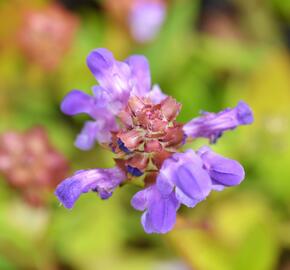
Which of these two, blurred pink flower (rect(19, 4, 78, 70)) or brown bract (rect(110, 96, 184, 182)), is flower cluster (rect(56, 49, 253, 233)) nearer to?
brown bract (rect(110, 96, 184, 182))

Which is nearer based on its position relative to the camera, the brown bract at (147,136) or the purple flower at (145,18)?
the brown bract at (147,136)

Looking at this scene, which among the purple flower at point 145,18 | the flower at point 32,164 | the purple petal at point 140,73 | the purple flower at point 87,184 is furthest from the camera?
the purple flower at point 145,18

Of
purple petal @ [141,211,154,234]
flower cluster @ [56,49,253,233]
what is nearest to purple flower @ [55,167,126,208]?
flower cluster @ [56,49,253,233]

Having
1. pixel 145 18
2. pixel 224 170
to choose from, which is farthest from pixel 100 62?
pixel 145 18

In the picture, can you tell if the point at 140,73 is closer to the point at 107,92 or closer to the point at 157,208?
the point at 107,92

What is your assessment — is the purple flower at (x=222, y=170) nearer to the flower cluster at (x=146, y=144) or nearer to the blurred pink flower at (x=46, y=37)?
the flower cluster at (x=146, y=144)

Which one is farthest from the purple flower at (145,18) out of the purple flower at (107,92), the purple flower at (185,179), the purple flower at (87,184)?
the purple flower at (185,179)

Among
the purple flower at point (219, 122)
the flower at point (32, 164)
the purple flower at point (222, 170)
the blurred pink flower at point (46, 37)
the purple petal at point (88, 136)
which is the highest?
the blurred pink flower at point (46, 37)
